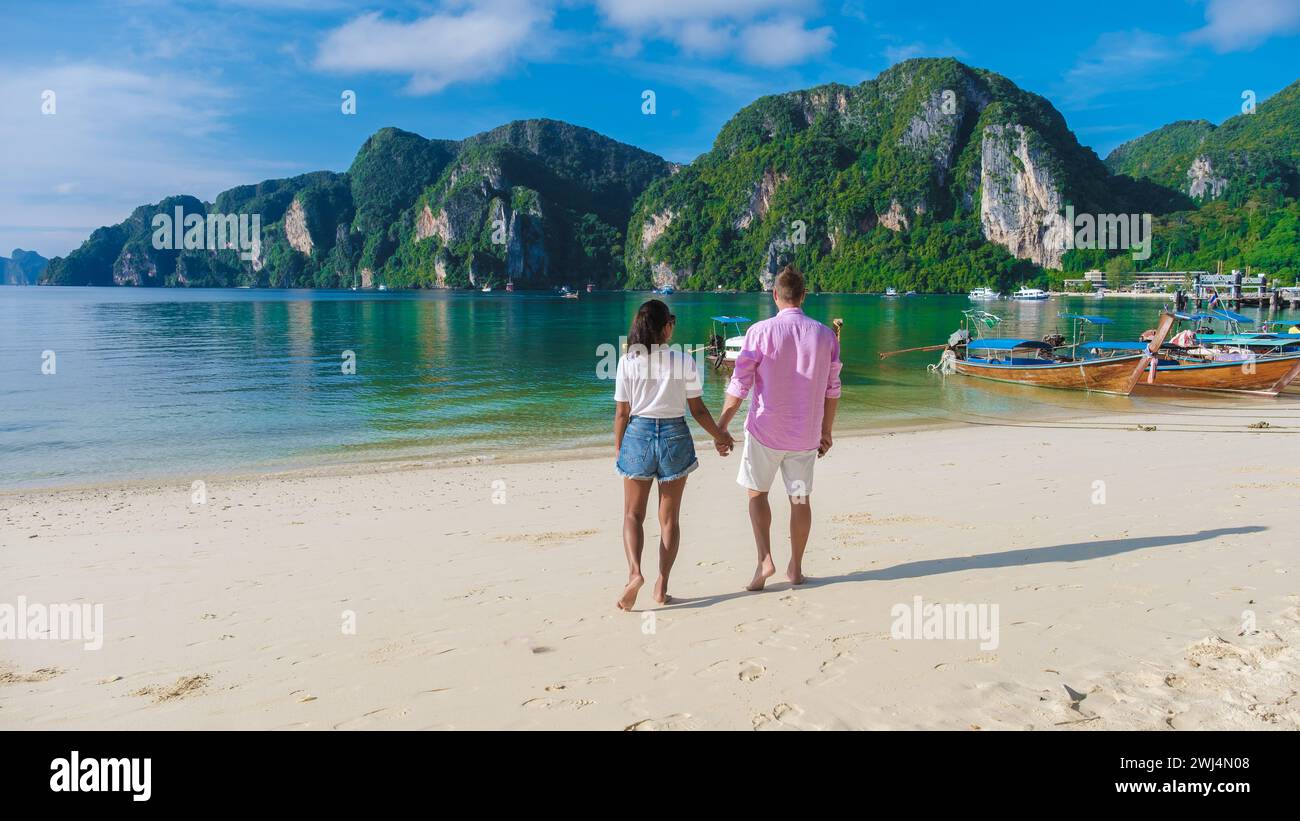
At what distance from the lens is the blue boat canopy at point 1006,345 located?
28.8 m

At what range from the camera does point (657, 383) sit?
4797 millimetres

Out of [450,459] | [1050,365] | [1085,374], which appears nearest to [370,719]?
[450,459]

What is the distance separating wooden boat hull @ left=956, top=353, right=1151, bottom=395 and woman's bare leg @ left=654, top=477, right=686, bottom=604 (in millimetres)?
21734

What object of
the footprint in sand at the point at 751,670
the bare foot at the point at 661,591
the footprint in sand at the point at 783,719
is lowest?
the footprint in sand at the point at 783,719

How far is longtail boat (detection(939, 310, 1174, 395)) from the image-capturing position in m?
22.3

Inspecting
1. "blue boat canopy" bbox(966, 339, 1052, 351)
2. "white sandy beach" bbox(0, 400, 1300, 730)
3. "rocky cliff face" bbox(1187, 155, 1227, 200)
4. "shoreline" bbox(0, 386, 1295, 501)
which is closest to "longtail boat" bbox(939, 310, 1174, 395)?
"blue boat canopy" bbox(966, 339, 1052, 351)

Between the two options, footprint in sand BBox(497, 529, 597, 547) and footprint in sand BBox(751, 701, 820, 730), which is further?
footprint in sand BBox(497, 529, 597, 547)

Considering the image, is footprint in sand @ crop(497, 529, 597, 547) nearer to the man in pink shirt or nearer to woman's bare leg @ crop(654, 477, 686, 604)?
woman's bare leg @ crop(654, 477, 686, 604)

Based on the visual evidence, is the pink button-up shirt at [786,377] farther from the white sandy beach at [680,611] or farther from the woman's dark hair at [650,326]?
the white sandy beach at [680,611]

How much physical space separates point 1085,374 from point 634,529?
23.1 metres

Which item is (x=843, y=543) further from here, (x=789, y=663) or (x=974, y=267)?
(x=974, y=267)

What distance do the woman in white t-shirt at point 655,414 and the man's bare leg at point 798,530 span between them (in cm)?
71

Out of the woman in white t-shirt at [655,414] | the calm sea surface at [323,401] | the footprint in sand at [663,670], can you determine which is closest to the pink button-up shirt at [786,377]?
the woman in white t-shirt at [655,414]
